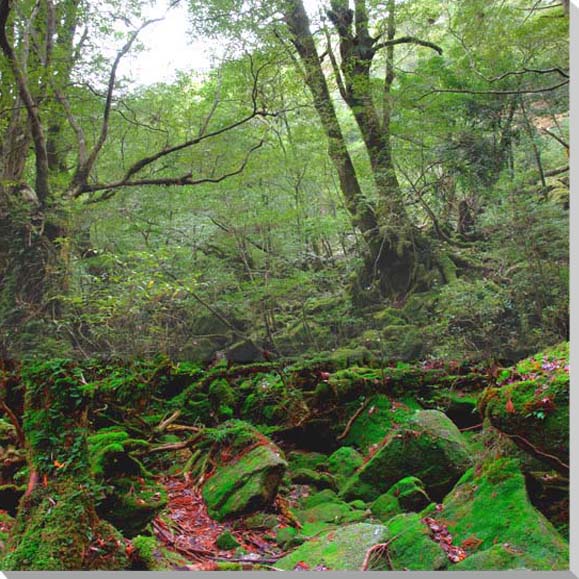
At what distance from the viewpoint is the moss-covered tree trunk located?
2527 mm

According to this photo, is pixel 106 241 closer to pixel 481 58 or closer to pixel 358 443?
pixel 358 443

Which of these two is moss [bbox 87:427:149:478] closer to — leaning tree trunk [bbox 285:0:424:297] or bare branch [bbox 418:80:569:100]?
leaning tree trunk [bbox 285:0:424:297]

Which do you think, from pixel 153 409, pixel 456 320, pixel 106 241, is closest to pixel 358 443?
pixel 456 320

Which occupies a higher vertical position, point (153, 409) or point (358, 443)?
point (153, 409)

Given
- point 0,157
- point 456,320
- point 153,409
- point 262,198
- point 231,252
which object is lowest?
point 153,409

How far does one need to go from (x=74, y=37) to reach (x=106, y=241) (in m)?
1.71

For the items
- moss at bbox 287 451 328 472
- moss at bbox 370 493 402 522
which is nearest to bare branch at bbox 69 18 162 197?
moss at bbox 287 451 328 472

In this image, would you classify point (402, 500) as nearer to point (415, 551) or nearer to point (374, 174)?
point (415, 551)

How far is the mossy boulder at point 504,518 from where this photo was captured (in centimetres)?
266

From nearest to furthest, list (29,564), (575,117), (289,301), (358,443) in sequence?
(29,564)
(575,117)
(358,443)
(289,301)

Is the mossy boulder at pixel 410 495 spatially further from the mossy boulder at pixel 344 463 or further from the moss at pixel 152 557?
the moss at pixel 152 557

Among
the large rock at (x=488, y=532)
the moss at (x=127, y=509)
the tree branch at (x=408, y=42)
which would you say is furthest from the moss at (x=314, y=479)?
the tree branch at (x=408, y=42)

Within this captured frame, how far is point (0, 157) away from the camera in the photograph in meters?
4.24

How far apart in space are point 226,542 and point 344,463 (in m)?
1.12
